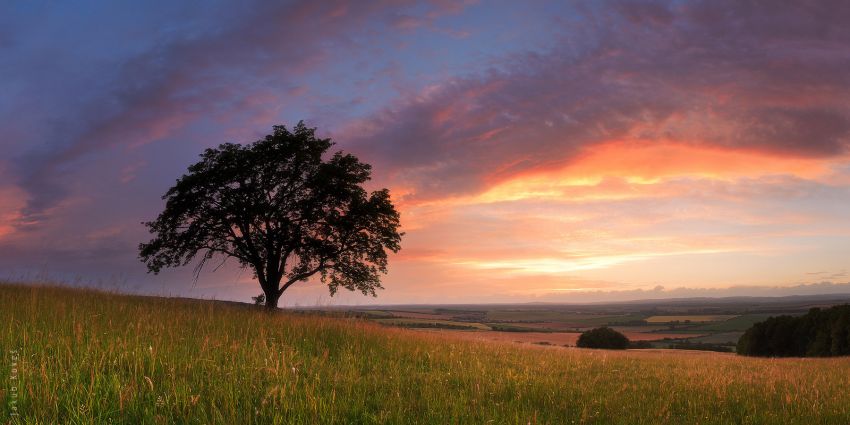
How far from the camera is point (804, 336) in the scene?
60.5 meters

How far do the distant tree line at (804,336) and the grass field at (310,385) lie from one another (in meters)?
52.1

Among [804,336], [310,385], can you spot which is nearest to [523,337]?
[804,336]

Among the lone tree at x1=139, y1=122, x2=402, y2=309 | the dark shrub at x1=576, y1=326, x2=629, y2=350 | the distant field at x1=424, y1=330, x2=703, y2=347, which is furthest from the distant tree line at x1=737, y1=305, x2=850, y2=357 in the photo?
the lone tree at x1=139, y1=122, x2=402, y2=309

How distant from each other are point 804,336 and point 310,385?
70.1m

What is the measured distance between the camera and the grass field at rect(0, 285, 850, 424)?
6141mm

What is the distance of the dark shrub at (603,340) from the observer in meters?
67.4

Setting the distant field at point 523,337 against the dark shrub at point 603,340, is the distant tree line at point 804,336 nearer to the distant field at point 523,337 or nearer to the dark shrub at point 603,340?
the dark shrub at point 603,340

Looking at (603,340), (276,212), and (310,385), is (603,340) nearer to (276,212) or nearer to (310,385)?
(276,212)

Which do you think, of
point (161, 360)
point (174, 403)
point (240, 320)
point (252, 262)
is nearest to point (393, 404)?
point (174, 403)

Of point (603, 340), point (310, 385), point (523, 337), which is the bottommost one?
point (603, 340)

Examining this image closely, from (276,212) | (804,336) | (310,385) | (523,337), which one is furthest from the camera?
(523,337)

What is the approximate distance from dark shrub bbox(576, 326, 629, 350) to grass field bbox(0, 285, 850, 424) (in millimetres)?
57490

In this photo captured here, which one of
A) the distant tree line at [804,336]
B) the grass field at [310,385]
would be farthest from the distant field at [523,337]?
the distant tree line at [804,336]

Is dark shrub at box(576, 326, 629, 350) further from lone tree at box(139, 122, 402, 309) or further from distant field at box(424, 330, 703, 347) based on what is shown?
lone tree at box(139, 122, 402, 309)
